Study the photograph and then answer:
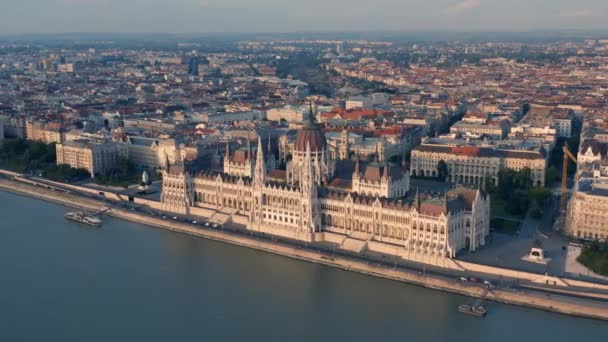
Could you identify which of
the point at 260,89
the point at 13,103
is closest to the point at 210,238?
the point at 13,103

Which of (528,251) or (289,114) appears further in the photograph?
(289,114)

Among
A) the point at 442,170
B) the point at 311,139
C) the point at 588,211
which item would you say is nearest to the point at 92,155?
the point at 311,139

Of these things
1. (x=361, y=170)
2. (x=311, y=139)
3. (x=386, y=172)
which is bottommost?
(x=361, y=170)

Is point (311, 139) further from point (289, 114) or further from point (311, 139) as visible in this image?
point (289, 114)

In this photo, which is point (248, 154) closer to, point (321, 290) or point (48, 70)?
point (321, 290)

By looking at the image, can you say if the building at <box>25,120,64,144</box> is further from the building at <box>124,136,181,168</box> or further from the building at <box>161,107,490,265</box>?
the building at <box>161,107,490,265</box>

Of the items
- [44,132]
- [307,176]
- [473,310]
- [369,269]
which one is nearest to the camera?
[473,310]

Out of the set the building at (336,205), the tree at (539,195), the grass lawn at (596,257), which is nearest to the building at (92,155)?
the building at (336,205)

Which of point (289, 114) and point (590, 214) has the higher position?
point (590, 214)
